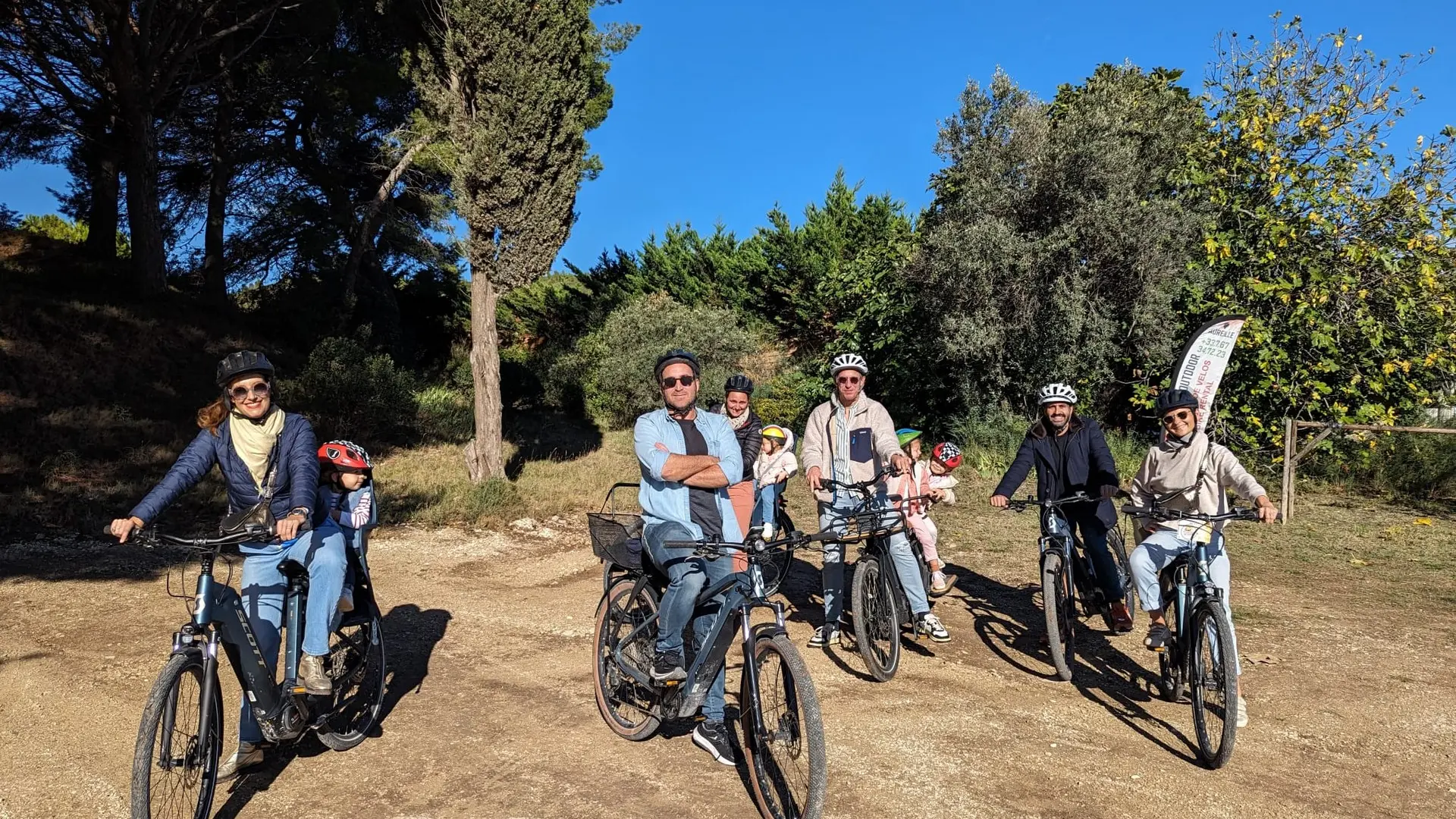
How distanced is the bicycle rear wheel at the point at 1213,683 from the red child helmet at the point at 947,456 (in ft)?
7.88

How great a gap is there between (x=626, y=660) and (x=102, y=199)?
23070 mm

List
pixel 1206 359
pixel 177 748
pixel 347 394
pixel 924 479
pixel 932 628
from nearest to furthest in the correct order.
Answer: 1. pixel 177 748
2. pixel 932 628
3. pixel 924 479
4. pixel 1206 359
5. pixel 347 394

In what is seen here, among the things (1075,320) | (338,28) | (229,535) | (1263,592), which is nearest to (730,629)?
(229,535)

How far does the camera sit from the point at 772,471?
753cm

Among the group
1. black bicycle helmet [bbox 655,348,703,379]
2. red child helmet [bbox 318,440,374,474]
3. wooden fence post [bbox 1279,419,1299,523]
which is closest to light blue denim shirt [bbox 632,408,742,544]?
black bicycle helmet [bbox 655,348,703,379]

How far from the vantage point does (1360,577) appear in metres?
8.60

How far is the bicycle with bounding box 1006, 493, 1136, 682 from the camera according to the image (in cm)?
552

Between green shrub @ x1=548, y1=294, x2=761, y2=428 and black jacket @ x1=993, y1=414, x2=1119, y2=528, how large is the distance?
15327 millimetres

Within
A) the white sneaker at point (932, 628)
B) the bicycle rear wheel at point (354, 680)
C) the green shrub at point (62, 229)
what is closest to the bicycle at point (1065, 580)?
the white sneaker at point (932, 628)

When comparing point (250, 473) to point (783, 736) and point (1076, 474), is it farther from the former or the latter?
point (1076, 474)

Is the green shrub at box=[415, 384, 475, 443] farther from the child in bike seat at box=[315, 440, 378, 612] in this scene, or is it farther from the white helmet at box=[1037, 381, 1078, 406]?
the white helmet at box=[1037, 381, 1078, 406]

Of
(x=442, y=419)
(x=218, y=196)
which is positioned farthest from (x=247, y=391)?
(x=218, y=196)

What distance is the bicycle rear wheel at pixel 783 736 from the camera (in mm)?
3318

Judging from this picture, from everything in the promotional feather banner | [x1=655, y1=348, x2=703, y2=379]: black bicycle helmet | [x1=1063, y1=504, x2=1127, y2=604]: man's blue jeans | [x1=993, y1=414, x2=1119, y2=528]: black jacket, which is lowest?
[x1=1063, y1=504, x2=1127, y2=604]: man's blue jeans
